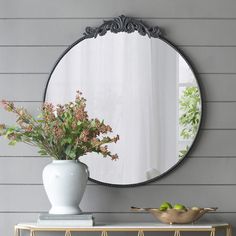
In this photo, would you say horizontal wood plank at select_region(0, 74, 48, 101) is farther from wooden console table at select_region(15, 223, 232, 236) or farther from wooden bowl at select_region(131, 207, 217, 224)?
wooden bowl at select_region(131, 207, 217, 224)

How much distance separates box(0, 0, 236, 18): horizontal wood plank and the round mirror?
80 millimetres

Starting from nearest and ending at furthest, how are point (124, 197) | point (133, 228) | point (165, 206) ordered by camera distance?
1. point (133, 228)
2. point (165, 206)
3. point (124, 197)

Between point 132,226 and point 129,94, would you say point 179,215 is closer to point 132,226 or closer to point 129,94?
point 132,226

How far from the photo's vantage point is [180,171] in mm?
3518

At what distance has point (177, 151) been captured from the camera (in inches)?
138

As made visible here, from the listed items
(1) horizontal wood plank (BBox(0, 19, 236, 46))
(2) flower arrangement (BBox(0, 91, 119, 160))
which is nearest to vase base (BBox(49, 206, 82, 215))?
(2) flower arrangement (BBox(0, 91, 119, 160))

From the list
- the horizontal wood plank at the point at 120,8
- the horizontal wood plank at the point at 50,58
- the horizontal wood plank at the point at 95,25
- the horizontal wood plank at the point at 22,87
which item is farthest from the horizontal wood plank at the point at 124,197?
the horizontal wood plank at the point at 120,8

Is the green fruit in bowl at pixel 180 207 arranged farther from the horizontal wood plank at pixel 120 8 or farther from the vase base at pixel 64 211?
the horizontal wood plank at pixel 120 8

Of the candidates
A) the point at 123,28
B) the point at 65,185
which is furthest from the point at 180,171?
the point at 123,28

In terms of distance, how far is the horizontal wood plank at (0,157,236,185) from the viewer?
11.5ft

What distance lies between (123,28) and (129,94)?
338 mm

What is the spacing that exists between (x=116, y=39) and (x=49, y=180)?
2.69 ft

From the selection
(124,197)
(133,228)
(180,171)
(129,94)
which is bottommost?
(133,228)

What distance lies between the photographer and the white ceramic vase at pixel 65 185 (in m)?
3.22
